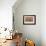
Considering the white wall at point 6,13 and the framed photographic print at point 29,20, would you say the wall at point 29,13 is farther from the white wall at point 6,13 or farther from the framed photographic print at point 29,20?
the white wall at point 6,13

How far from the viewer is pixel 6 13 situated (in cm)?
418

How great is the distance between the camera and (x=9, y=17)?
421 cm

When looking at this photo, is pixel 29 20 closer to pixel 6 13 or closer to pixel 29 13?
pixel 29 13

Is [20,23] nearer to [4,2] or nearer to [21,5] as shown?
[21,5]

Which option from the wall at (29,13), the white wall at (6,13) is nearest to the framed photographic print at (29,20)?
the wall at (29,13)

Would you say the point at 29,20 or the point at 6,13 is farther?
the point at 29,20

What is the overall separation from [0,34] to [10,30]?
0.38 metres

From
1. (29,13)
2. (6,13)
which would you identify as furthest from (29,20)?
(6,13)

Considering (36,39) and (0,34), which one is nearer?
(0,34)

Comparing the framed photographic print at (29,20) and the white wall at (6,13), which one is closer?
the white wall at (6,13)

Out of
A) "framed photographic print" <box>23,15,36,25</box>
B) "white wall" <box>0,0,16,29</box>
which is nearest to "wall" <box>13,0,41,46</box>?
"framed photographic print" <box>23,15,36,25</box>

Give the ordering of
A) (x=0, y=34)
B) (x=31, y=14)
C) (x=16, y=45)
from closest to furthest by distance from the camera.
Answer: (x=16, y=45) < (x=0, y=34) < (x=31, y=14)

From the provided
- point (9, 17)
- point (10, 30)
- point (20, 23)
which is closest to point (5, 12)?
point (9, 17)

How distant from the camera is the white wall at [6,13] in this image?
4.15 meters
